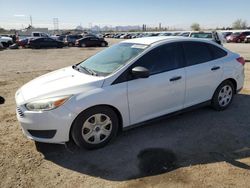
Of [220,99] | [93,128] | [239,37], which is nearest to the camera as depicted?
[93,128]

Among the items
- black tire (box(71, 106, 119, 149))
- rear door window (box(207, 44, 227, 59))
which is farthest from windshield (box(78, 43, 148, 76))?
rear door window (box(207, 44, 227, 59))

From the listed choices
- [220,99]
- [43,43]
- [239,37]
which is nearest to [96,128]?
[220,99]

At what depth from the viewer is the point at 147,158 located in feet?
12.7

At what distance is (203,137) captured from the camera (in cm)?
448

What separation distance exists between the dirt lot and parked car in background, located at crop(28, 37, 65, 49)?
89.5 feet

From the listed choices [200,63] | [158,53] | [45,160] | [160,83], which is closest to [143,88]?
[160,83]

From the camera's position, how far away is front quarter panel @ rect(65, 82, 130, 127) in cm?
376

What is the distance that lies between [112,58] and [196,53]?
63.5 inches

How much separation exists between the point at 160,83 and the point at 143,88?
0.35m

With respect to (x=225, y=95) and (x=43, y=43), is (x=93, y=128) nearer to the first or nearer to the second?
(x=225, y=95)

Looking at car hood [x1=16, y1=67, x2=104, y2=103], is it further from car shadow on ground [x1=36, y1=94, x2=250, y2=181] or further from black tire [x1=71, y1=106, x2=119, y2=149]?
car shadow on ground [x1=36, y1=94, x2=250, y2=181]

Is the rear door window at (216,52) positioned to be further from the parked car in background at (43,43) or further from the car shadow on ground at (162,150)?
the parked car in background at (43,43)

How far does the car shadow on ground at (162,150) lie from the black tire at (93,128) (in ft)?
0.40

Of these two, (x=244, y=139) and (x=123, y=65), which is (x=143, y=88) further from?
(x=244, y=139)
